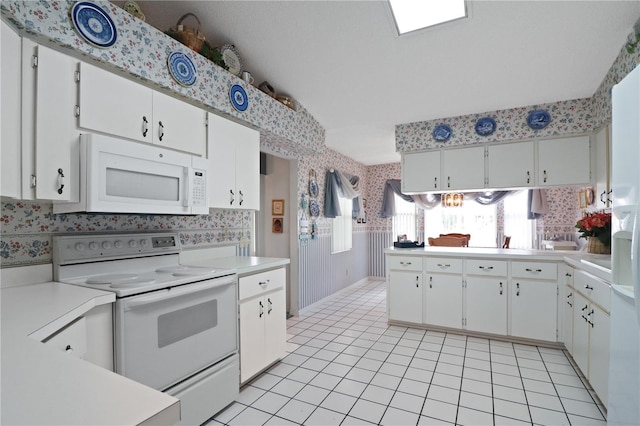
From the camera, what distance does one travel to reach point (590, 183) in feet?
11.0

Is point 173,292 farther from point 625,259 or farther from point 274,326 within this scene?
point 625,259

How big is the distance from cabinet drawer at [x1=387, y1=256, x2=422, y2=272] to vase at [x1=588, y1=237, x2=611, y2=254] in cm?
151

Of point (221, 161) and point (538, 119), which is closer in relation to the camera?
point (221, 161)

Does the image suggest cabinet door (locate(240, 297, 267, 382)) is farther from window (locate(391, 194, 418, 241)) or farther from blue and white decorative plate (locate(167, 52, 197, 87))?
window (locate(391, 194, 418, 241))

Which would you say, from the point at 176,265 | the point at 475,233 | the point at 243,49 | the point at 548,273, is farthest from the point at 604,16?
the point at 475,233

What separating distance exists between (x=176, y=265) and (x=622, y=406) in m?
2.65

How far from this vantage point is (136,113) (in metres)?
1.86

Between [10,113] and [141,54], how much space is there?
0.81 metres

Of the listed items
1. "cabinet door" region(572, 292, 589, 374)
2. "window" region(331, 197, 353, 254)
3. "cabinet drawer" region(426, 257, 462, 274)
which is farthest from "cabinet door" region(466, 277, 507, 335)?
"window" region(331, 197, 353, 254)

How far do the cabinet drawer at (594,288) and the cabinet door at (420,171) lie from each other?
6.03 ft

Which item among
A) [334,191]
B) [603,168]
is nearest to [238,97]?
[334,191]

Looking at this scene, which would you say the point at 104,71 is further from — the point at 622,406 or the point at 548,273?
the point at 548,273

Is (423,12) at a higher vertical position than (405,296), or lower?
higher

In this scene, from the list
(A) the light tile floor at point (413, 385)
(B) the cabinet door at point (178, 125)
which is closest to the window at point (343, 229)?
(A) the light tile floor at point (413, 385)
